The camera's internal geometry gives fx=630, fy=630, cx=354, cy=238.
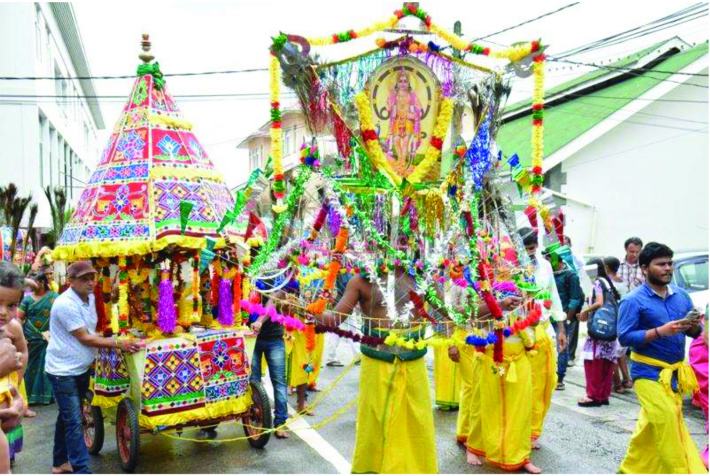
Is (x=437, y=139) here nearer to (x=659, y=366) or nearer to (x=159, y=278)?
(x=659, y=366)

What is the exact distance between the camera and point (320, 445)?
5844 millimetres

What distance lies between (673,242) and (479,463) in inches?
491

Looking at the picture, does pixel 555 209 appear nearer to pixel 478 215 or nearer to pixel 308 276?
pixel 478 215

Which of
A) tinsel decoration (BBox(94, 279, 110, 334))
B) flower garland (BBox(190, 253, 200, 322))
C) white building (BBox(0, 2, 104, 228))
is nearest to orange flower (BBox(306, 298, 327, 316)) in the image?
flower garland (BBox(190, 253, 200, 322))

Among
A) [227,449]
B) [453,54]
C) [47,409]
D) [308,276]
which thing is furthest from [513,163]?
[47,409]

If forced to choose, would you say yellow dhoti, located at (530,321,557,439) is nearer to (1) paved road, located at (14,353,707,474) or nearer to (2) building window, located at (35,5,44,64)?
(1) paved road, located at (14,353,707,474)

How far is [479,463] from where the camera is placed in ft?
17.7

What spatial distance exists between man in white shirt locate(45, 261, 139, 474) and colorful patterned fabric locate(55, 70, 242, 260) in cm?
35

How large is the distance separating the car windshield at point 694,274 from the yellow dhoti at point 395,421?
5996 mm

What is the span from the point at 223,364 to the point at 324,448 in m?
1.21

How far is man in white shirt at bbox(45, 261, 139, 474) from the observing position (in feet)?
15.9

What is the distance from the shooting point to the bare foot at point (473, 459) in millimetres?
5402

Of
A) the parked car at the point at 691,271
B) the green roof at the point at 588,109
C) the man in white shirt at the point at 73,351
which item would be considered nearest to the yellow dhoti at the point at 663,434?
the man in white shirt at the point at 73,351

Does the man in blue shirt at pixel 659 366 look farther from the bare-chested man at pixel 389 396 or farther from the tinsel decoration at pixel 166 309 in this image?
the tinsel decoration at pixel 166 309
